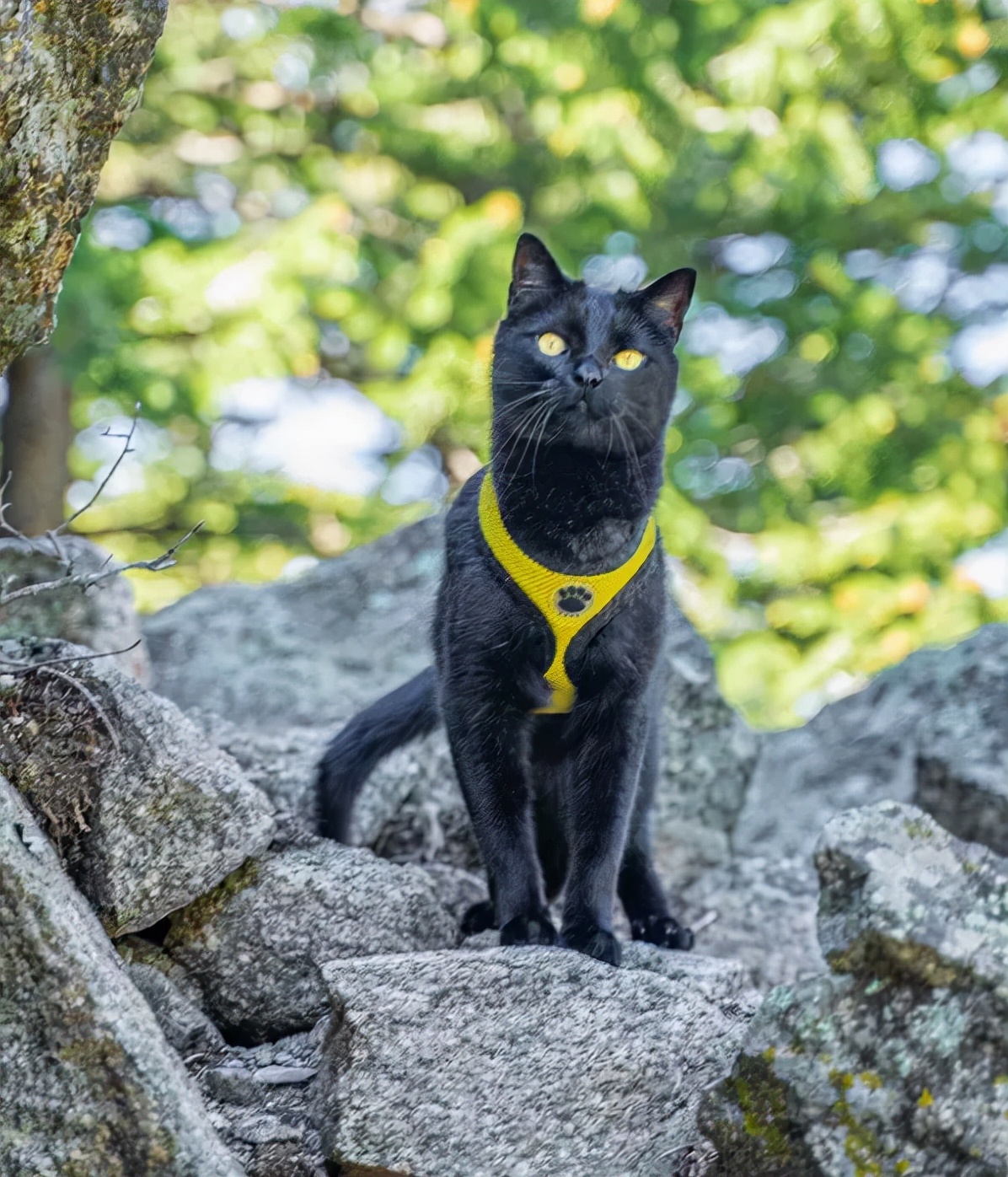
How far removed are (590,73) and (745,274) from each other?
4.99 feet

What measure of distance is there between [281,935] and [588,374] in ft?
4.45

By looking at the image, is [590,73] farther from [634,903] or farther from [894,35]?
[634,903]

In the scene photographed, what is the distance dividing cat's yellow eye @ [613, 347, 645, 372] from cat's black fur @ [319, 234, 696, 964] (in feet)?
0.06

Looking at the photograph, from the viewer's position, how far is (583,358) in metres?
2.84

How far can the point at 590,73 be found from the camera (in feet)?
20.7

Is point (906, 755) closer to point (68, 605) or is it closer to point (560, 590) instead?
point (560, 590)

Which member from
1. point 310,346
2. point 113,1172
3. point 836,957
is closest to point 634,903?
point 836,957

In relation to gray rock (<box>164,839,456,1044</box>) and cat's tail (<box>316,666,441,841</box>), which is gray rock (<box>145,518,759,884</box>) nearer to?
cat's tail (<box>316,666,441,841</box>)

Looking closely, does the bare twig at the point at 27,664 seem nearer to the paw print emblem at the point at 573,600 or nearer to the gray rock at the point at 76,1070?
the gray rock at the point at 76,1070

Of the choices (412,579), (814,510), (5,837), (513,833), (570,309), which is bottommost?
(814,510)

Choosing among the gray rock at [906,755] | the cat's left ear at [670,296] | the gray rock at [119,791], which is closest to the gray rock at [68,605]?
the gray rock at [119,791]

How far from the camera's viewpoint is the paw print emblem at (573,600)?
9.15 feet

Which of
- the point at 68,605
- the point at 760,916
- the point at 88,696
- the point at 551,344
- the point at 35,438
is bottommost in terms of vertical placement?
the point at 760,916

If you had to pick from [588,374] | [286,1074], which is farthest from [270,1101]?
[588,374]
